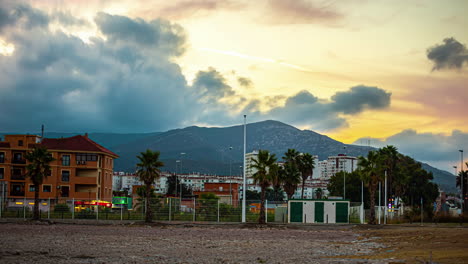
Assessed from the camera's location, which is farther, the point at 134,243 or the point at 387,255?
the point at 134,243

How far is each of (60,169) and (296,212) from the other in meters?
44.2

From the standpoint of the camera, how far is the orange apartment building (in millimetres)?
96938

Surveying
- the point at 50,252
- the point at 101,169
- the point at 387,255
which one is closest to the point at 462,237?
the point at 387,255

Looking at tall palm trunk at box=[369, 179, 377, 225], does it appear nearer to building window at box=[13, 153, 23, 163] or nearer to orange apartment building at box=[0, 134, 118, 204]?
orange apartment building at box=[0, 134, 118, 204]

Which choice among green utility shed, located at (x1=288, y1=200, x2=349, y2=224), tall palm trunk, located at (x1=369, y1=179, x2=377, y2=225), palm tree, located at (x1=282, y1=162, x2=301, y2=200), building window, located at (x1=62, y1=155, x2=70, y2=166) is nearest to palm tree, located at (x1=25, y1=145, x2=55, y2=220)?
green utility shed, located at (x1=288, y1=200, x2=349, y2=224)

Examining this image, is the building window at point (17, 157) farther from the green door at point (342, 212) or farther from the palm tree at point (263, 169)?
the green door at point (342, 212)

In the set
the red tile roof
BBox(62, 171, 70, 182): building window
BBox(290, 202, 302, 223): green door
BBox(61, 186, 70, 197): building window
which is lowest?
BBox(290, 202, 302, 223): green door

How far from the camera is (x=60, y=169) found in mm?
97812

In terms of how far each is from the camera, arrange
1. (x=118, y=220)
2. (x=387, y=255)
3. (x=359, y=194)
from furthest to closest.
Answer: (x=359, y=194) → (x=118, y=220) → (x=387, y=255)

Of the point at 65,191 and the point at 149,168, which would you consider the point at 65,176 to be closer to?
the point at 65,191

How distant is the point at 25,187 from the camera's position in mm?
98688

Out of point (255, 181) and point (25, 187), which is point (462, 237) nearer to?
point (255, 181)

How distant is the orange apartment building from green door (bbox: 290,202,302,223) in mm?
36856

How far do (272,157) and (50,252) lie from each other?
42.3m
